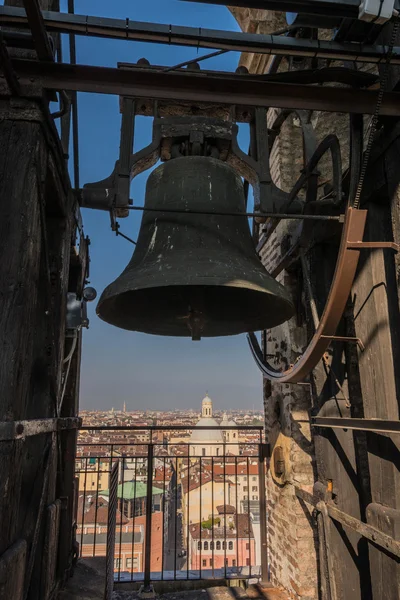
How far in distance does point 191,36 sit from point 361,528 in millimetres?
2409

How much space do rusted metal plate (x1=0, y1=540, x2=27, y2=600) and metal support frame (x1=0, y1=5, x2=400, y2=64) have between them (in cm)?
Result: 193

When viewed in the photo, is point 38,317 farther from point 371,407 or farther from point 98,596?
point 371,407

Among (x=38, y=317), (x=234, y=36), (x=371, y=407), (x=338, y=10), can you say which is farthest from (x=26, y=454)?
(x=338, y=10)

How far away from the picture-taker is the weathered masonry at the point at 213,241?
1799 mm

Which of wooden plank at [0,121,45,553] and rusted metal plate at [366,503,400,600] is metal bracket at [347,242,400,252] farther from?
wooden plank at [0,121,45,553]

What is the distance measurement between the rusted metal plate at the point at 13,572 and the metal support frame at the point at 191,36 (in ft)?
6.33

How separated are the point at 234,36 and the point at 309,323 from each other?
80.3 inches

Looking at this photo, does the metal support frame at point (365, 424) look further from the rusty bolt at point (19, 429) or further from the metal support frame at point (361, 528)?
the rusty bolt at point (19, 429)

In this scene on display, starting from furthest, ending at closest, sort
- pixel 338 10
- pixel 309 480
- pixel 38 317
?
pixel 309 480 < pixel 38 317 < pixel 338 10

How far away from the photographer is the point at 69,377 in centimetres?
288

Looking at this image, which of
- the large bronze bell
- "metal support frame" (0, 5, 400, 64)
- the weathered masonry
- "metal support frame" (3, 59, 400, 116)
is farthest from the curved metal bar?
"metal support frame" (0, 5, 400, 64)

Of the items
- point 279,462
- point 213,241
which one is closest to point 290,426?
point 279,462

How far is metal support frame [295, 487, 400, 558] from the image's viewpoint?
2045 millimetres

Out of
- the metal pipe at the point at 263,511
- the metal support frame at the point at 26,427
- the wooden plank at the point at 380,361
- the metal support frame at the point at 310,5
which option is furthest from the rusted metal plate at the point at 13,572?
the metal pipe at the point at 263,511
